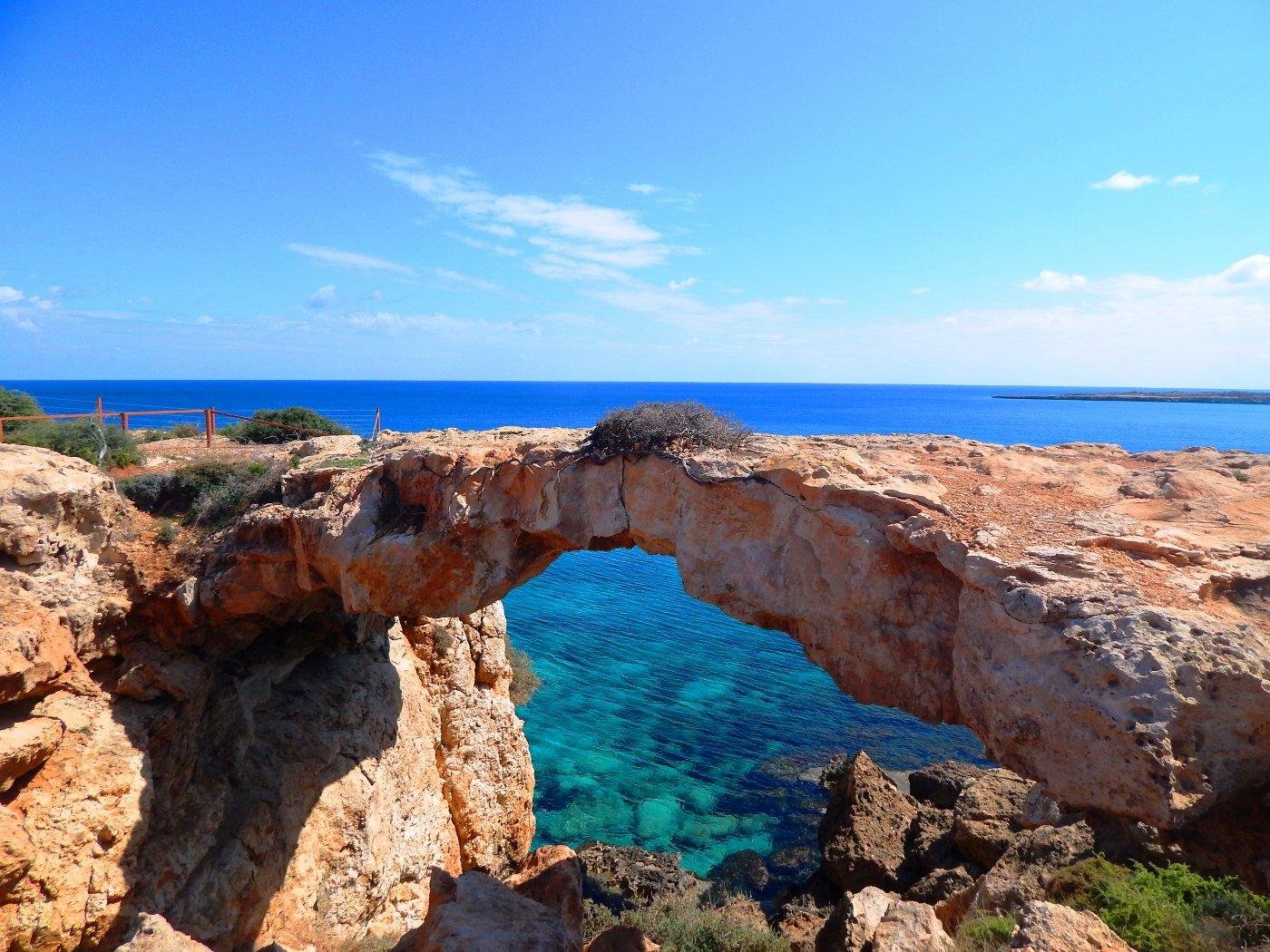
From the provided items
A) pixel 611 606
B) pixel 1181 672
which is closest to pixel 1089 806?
pixel 1181 672

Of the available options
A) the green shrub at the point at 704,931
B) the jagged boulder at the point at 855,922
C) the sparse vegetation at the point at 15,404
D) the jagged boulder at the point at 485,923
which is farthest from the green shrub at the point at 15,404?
the jagged boulder at the point at 855,922

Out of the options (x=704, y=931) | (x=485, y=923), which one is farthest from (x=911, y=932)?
(x=704, y=931)

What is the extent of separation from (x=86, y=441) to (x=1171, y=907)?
15.3 m

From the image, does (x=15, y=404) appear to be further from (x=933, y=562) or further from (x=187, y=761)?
(x=933, y=562)

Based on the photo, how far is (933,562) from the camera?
6.23 meters

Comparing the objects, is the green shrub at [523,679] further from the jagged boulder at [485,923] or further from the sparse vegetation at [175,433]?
the jagged boulder at [485,923]

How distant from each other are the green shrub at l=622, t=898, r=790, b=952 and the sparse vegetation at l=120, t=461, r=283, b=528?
26.3 feet

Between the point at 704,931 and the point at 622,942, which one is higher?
the point at 622,942

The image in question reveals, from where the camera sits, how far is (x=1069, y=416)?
104 metres

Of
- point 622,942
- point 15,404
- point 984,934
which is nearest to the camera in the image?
point 984,934

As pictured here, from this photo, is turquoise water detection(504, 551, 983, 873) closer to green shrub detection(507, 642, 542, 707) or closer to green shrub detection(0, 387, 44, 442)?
green shrub detection(507, 642, 542, 707)

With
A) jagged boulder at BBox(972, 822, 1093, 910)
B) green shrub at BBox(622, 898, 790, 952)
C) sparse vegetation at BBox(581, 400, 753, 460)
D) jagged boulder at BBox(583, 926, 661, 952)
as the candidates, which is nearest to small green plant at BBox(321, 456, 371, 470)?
sparse vegetation at BBox(581, 400, 753, 460)

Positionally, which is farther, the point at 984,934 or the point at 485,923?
the point at 485,923

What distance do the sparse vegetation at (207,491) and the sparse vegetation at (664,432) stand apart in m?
5.17
